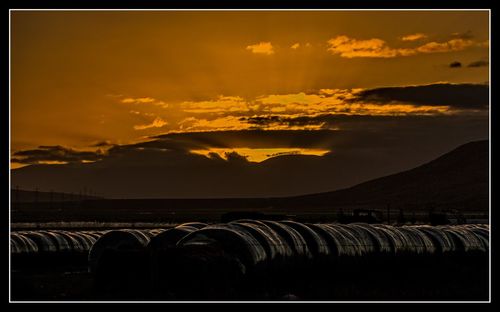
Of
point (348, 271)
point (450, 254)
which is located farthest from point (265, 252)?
point (450, 254)

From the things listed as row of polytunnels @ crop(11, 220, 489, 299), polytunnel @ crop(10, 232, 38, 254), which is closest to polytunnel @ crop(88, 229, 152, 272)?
row of polytunnels @ crop(11, 220, 489, 299)

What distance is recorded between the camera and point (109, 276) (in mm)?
29328

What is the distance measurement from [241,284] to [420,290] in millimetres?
5147

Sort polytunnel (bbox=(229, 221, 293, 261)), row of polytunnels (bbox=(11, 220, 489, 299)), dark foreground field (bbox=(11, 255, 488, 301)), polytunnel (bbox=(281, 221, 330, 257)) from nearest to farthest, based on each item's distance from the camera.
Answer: dark foreground field (bbox=(11, 255, 488, 301)), row of polytunnels (bbox=(11, 220, 489, 299)), polytunnel (bbox=(229, 221, 293, 261)), polytunnel (bbox=(281, 221, 330, 257))

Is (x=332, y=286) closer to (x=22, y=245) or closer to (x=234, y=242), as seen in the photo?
(x=234, y=242)

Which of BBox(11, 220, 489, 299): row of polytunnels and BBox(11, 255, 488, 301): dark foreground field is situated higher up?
BBox(11, 220, 489, 299): row of polytunnels

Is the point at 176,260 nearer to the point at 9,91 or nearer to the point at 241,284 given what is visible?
the point at 241,284

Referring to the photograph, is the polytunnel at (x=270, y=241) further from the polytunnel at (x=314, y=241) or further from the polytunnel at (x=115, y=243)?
the polytunnel at (x=115, y=243)

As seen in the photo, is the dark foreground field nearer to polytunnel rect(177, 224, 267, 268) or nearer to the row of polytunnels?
the row of polytunnels

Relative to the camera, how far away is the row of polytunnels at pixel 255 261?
27.5 m

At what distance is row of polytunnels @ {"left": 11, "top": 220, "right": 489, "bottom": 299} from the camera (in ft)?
90.2

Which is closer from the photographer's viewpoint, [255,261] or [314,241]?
[255,261]

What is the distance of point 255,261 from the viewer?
27.9m

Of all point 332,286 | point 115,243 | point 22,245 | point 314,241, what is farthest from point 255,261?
point 22,245
